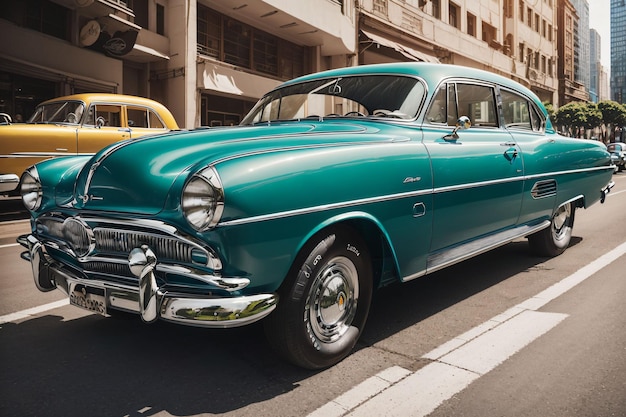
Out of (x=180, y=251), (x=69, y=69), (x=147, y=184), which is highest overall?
(x=69, y=69)

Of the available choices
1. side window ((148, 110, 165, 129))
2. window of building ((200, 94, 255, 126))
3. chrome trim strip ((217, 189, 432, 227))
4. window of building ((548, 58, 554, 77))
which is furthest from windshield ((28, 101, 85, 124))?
window of building ((548, 58, 554, 77))

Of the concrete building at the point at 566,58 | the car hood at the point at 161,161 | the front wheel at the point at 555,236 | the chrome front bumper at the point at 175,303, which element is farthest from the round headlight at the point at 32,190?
the concrete building at the point at 566,58

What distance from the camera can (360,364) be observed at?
2.81 metres

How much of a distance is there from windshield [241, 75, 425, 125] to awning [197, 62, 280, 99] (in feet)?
42.1

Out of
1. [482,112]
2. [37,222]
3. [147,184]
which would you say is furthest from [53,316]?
[482,112]

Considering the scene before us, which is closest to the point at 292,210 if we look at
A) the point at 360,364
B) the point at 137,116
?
the point at 360,364

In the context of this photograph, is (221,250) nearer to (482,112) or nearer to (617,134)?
(482,112)

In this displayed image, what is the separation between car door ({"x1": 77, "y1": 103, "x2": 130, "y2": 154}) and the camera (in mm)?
8938

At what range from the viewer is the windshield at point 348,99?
3627 millimetres

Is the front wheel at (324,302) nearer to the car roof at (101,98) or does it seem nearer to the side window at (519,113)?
the side window at (519,113)

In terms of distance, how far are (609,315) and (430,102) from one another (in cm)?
186

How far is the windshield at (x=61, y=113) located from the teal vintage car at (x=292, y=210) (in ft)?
20.4

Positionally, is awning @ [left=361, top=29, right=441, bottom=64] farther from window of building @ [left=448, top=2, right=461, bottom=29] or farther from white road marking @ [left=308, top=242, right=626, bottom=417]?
white road marking @ [left=308, top=242, right=626, bottom=417]

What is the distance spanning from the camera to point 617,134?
272 ft
